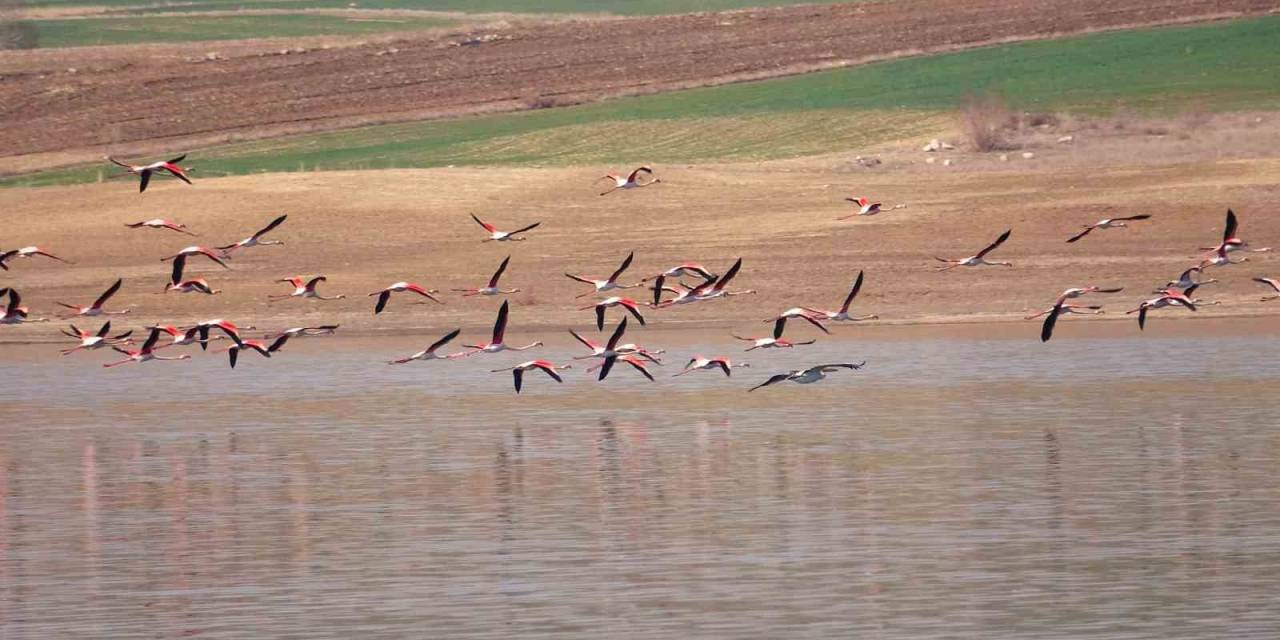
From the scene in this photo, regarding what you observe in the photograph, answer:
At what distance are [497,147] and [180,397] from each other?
69.2 ft

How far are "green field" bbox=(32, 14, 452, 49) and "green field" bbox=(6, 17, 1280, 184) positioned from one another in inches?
1188

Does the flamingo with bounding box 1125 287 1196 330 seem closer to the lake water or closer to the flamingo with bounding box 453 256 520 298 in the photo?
the lake water

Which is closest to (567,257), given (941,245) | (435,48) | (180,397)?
(941,245)

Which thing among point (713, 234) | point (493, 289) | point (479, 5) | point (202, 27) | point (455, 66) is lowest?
point (493, 289)

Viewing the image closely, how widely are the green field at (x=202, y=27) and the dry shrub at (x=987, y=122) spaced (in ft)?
131

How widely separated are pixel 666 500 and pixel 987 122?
27.0 metres

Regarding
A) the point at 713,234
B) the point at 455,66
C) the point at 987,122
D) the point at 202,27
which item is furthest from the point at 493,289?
the point at 202,27

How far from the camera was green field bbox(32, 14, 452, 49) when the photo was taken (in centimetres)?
8412

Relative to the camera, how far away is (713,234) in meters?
39.2

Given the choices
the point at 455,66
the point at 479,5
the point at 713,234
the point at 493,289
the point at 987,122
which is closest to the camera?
the point at 493,289

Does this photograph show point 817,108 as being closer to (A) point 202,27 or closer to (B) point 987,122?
(B) point 987,122

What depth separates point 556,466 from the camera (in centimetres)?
2314

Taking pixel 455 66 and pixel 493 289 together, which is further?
pixel 455 66

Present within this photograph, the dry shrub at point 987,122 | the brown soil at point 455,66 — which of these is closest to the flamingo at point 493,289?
the dry shrub at point 987,122
